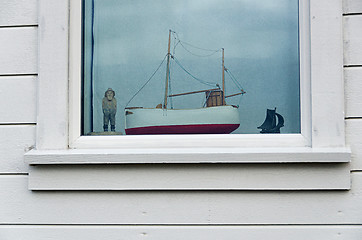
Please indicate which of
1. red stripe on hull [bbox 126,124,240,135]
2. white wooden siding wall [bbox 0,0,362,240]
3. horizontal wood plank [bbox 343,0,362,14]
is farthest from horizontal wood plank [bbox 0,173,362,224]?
horizontal wood plank [bbox 343,0,362,14]

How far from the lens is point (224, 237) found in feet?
4.46

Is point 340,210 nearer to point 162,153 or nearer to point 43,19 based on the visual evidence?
point 162,153

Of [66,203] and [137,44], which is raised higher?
[137,44]

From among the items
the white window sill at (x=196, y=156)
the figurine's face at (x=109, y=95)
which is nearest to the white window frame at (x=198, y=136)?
the white window sill at (x=196, y=156)

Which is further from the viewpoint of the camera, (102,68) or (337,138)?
(102,68)

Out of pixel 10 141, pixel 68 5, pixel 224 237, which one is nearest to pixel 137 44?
pixel 68 5

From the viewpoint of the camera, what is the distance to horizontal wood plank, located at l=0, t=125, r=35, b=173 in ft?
4.63

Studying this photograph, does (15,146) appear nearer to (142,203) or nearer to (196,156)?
(142,203)

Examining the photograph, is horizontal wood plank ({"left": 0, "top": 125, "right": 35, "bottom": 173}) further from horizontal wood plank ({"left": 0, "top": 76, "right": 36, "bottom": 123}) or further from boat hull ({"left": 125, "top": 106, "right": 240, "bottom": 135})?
boat hull ({"left": 125, "top": 106, "right": 240, "bottom": 135})

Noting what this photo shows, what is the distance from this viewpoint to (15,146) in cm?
Result: 142

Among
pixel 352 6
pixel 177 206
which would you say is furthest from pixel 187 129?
pixel 352 6

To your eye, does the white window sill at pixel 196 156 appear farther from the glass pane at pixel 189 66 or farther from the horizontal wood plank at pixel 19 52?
the horizontal wood plank at pixel 19 52

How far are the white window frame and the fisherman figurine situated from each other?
0.07m

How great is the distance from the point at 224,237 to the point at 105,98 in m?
0.68
